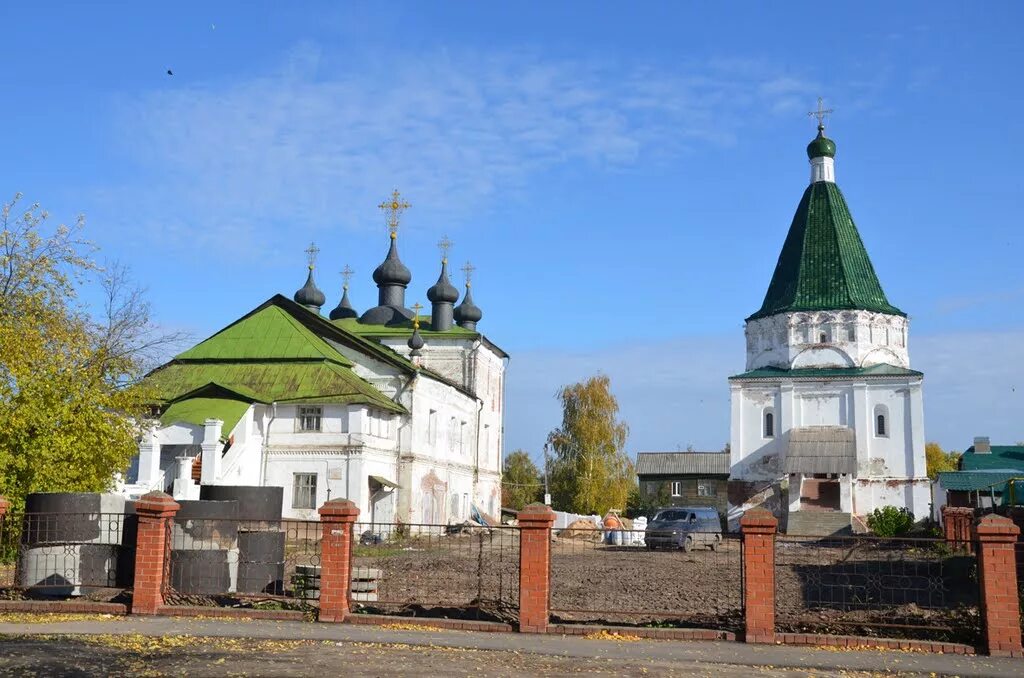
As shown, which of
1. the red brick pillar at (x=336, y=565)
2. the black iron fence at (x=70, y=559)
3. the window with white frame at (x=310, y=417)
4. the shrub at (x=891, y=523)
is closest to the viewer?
the red brick pillar at (x=336, y=565)

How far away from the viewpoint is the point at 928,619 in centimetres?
1295

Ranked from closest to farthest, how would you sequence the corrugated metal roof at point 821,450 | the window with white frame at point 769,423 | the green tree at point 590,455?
the corrugated metal roof at point 821,450 < the window with white frame at point 769,423 < the green tree at point 590,455

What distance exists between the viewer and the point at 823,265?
4956cm

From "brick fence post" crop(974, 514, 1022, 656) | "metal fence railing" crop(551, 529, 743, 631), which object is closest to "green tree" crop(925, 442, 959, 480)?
"metal fence railing" crop(551, 529, 743, 631)

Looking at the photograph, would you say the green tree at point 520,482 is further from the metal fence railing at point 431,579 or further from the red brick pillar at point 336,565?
the red brick pillar at point 336,565

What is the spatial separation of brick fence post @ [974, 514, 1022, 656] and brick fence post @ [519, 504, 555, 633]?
17.0ft

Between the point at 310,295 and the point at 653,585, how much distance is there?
33.0m

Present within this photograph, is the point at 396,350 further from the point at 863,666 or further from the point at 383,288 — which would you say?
the point at 863,666

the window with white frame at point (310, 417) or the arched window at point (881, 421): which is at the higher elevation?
the arched window at point (881, 421)

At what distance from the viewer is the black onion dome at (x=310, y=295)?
48.9 meters

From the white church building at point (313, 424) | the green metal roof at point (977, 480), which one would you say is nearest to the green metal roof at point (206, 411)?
the white church building at point (313, 424)

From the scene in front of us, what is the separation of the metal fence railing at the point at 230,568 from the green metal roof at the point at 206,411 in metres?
15.6

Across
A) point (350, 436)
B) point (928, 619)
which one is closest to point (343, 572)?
point (928, 619)

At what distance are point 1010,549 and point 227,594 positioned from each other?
33.0 feet
